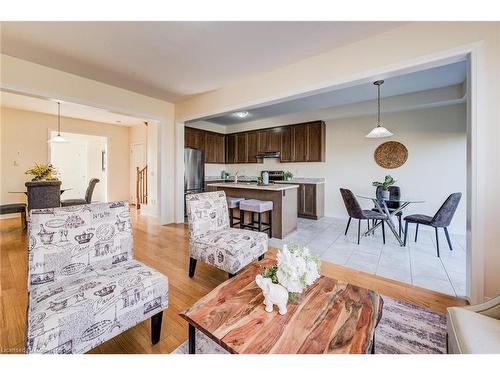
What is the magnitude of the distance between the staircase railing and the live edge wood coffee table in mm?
5851

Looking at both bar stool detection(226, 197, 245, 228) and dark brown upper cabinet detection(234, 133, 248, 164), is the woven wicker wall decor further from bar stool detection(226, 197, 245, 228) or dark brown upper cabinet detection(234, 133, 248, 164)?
dark brown upper cabinet detection(234, 133, 248, 164)

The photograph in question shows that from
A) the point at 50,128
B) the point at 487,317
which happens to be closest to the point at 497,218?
the point at 487,317

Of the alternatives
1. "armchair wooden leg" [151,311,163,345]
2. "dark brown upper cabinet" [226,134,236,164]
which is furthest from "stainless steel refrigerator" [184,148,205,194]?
"armchair wooden leg" [151,311,163,345]

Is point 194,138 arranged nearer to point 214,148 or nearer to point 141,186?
point 214,148

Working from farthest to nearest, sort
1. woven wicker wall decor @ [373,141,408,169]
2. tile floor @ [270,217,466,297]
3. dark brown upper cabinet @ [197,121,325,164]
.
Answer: dark brown upper cabinet @ [197,121,325,164] → woven wicker wall decor @ [373,141,408,169] → tile floor @ [270,217,466,297]

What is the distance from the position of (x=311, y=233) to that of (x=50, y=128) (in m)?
6.92

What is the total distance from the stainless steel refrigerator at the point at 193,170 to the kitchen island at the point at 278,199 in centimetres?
A: 151

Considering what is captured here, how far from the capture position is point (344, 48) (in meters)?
2.48

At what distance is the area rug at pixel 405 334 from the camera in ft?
4.23

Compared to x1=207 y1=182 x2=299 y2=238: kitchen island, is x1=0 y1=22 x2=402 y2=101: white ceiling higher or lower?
higher

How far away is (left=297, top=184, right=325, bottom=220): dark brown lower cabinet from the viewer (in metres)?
5.12

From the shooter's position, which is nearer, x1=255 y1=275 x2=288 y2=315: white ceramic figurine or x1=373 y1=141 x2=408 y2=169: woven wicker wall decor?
x1=255 y1=275 x2=288 y2=315: white ceramic figurine

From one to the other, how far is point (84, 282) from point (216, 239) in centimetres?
111
